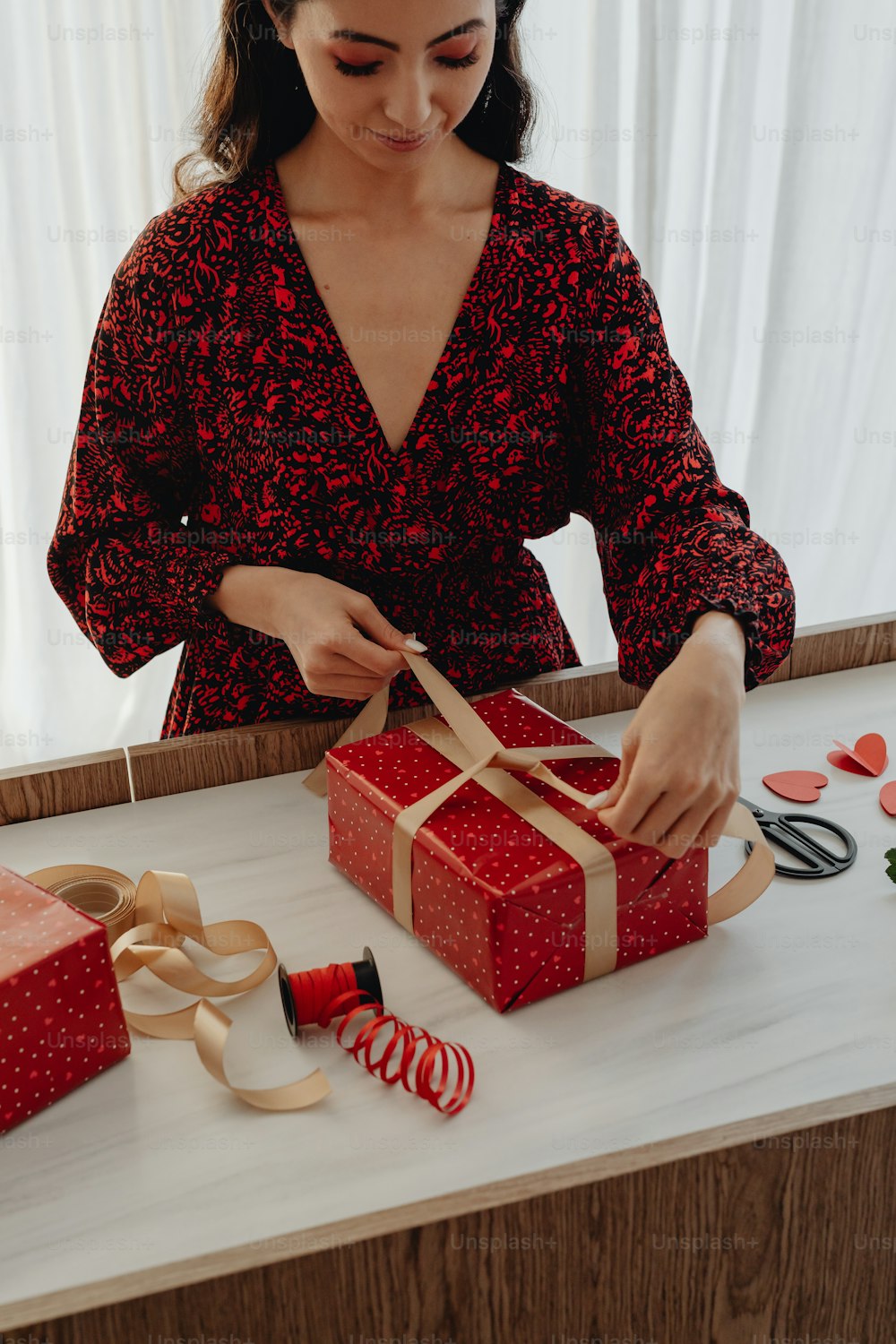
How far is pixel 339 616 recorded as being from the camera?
3.09ft

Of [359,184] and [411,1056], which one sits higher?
[359,184]

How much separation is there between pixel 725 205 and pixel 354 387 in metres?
1.59

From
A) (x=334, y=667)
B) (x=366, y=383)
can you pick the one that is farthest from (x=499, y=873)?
(x=366, y=383)

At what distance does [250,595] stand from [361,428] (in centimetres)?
16

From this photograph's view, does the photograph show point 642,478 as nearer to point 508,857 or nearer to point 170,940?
point 508,857

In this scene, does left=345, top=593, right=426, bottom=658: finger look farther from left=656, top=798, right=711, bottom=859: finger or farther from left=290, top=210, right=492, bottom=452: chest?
left=656, top=798, right=711, bottom=859: finger

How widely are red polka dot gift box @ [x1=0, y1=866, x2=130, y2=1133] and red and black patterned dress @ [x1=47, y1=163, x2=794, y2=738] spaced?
36 centimetres

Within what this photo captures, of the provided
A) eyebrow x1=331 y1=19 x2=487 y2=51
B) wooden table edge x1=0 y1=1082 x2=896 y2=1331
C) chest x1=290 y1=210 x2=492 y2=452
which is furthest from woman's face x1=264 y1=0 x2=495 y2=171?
wooden table edge x1=0 y1=1082 x2=896 y2=1331

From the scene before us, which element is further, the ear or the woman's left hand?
the ear

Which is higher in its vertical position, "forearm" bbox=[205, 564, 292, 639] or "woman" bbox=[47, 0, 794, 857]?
"woman" bbox=[47, 0, 794, 857]

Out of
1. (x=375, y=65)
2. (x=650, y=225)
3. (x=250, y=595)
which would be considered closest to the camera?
(x=375, y=65)

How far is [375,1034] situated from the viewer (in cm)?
76

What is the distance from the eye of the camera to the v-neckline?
40.2 inches

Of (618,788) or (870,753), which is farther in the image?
(870,753)
